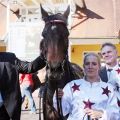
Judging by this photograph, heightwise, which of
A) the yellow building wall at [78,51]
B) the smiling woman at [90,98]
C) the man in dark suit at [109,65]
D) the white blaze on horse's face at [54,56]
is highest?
the white blaze on horse's face at [54,56]

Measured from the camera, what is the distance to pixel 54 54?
3.48 metres

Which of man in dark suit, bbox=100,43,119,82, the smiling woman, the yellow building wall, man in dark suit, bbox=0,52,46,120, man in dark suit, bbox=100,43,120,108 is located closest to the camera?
the smiling woman

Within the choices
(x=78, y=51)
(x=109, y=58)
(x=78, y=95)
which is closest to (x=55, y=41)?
(x=78, y=95)

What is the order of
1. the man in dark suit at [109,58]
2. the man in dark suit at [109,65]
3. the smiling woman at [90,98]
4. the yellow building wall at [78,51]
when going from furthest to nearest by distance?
the yellow building wall at [78,51], the man in dark suit at [109,58], the man in dark suit at [109,65], the smiling woman at [90,98]

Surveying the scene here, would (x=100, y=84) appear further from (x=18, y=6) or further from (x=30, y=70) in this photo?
(x=18, y=6)

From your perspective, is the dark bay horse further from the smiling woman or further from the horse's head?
the smiling woman

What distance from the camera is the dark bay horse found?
3508 mm

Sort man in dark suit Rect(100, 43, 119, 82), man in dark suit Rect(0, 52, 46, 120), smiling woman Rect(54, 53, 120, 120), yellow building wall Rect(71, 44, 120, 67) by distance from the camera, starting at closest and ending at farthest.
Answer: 1. smiling woman Rect(54, 53, 120, 120)
2. man in dark suit Rect(0, 52, 46, 120)
3. man in dark suit Rect(100, 43, 119, 82)
4. yellow building wall Rect(71, 44, 120, 67)

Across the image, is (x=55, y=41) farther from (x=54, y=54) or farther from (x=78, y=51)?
(x=78, y=51)

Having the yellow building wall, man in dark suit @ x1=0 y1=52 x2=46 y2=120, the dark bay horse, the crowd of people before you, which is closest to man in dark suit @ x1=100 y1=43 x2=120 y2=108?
the dark bay horse

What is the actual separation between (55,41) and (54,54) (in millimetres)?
152

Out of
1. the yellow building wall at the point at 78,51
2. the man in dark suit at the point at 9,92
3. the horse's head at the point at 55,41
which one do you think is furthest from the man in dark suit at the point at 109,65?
the yellow building wall at the point at 78,51

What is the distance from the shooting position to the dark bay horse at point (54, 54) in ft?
11.5

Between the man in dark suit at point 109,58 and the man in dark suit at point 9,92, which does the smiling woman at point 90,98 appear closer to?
the man in dark suit at point 9,92
